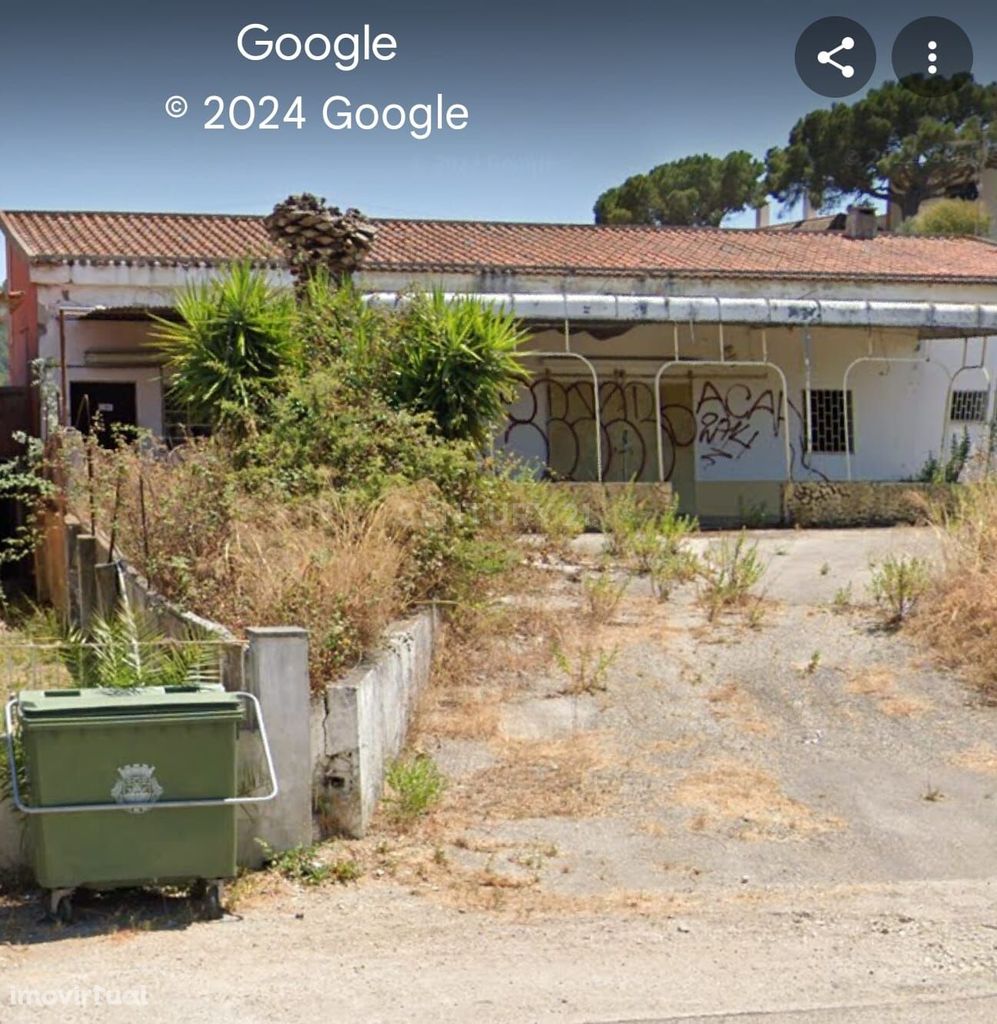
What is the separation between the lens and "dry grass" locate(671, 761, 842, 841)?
7824 mm

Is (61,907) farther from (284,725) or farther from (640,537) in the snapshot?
(640,537)

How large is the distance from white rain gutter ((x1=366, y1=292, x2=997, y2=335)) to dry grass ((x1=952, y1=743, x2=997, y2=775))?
454 inches

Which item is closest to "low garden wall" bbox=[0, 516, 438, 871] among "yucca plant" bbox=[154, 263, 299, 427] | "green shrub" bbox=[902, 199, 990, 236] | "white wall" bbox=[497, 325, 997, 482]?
"yucca plant" bbox=[154, 263, 299, 427]

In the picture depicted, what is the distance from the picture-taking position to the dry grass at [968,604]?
35.9ft

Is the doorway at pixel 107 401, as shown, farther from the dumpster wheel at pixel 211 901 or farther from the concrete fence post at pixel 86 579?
the dumpster wheel at pixel 211 901

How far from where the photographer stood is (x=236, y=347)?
12.9 metres

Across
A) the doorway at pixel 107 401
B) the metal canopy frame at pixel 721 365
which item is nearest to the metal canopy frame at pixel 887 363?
the metal canopy frame at pixel 721 365

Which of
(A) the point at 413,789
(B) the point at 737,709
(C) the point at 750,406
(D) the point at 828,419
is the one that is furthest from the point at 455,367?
(D) the point at 828,419

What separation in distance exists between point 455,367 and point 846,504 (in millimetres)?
10387

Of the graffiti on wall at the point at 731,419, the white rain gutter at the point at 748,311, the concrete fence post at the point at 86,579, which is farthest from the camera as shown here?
the graffiti on wall at the point at 731,419

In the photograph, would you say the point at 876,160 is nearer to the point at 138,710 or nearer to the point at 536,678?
the point at 536,678

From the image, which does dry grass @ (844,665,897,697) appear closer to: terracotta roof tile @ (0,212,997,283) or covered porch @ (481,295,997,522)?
covered porch @ (481,295,997,522)

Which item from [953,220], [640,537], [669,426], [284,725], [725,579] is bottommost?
[284,725]

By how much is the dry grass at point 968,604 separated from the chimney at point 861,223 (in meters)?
18.4
